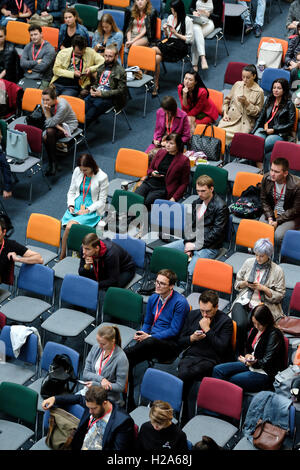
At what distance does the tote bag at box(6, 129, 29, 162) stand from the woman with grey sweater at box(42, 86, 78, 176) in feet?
1.18

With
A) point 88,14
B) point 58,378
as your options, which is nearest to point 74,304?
point 58,378

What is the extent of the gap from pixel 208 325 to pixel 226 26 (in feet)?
23.0

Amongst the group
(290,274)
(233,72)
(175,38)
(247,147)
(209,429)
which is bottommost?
(209,429)

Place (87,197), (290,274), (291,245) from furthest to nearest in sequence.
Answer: (87,197) → (291,245) → (290,274)

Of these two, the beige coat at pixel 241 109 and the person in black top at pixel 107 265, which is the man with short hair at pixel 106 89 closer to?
the beige coat at pixel 241 109

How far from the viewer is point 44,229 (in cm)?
846

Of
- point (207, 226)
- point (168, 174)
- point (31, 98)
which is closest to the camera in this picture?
point (207, 226)

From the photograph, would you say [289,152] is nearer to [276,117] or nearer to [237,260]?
[276,117]

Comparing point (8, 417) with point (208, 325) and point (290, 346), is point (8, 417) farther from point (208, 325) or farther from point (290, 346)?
point (290, 346)

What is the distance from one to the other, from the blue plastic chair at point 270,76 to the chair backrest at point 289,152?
5.05 feet

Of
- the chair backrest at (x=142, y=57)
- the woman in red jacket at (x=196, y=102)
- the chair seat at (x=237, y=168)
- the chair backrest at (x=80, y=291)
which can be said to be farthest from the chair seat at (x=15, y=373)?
the chair backrest at (x=142, y=57)

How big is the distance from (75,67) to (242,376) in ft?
17.5

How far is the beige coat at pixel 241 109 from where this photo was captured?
32.1 ft

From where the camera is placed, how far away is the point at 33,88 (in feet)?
35.1
